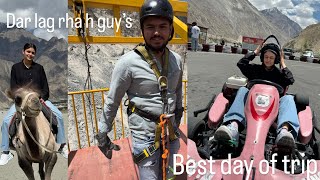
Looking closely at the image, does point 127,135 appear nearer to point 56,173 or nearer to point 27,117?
point 56,173

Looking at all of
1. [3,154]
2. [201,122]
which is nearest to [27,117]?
[3,154]

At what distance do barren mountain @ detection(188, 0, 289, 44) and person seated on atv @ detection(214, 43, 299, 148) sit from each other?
77.3 m

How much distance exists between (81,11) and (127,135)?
1.52m

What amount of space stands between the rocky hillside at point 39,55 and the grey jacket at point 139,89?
0.26 metres

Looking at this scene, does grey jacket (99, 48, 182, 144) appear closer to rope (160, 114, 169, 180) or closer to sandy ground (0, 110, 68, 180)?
rope (160, 114, 169, 180)

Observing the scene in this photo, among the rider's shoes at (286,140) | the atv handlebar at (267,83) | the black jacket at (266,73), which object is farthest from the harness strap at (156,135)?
the black jacket at (266,73)

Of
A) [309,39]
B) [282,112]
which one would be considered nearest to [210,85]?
[282,112]

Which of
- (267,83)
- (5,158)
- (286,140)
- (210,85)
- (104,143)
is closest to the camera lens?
(104,143)

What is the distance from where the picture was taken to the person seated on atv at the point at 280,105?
2637 millimetres

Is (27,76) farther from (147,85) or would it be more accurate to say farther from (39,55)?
(147,85)

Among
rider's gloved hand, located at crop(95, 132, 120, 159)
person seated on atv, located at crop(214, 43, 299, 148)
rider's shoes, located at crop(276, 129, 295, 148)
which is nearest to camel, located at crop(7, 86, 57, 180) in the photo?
rider's gloved hand, located at crop(95, 132, 120, 159)

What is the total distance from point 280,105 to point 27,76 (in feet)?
6.60

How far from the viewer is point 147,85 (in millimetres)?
1520

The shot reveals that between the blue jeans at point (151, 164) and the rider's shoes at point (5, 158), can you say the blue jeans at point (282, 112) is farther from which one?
the rider's shoes at point (5, 158)
